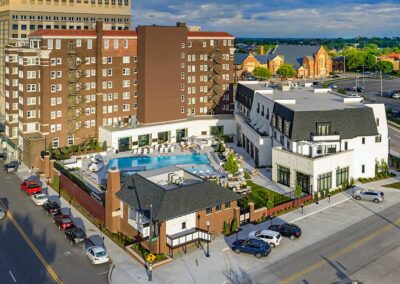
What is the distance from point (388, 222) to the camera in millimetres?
49969

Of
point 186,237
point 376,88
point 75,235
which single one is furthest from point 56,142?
point 376,88

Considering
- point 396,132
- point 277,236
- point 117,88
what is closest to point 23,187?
point 117,88

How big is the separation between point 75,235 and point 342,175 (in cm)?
3558

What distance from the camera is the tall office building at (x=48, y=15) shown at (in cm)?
11006

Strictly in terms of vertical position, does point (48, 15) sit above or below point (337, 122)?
above

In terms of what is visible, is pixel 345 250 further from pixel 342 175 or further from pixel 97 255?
pixel 97 255

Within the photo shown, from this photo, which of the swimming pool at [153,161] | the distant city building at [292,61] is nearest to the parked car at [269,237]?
the swimming pool at [153,161]

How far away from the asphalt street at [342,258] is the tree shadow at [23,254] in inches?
716

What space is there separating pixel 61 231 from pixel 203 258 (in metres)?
16.3

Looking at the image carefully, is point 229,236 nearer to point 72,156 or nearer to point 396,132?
point 72,156

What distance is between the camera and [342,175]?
61.9 m

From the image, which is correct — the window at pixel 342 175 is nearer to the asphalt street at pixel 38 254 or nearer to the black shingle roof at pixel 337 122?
the black shingle roof at pixel 337 122

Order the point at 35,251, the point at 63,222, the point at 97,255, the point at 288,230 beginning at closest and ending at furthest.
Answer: the point at 97,255, the point at 35,251, the point at 288,230, the point at 63,222

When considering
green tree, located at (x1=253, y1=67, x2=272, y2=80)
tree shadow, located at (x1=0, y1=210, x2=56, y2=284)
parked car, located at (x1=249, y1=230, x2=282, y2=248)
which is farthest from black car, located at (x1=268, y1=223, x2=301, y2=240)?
green tree, located at (x1=253, y1=67, x2=272, y2=80)
